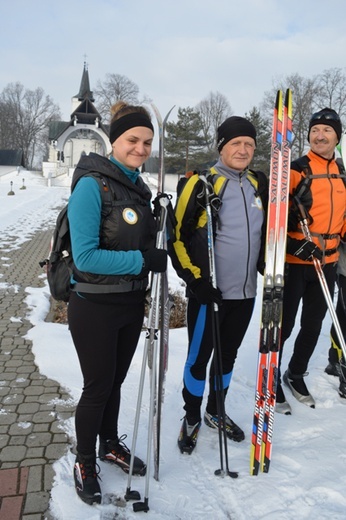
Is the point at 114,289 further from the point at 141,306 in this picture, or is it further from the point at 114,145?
the point at 114,145

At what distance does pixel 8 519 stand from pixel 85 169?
74.7 inches

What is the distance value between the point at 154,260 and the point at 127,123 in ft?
2.46

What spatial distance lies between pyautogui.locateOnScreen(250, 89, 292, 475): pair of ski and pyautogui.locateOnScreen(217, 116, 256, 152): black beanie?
0.26m

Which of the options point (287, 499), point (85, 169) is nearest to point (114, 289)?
point (85, 169)

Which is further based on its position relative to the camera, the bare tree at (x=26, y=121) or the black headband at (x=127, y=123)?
the bare tree at (x=26, y=121)

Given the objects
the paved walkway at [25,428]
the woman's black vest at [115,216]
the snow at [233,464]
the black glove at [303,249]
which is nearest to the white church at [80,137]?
the paved walkway at [25,428]

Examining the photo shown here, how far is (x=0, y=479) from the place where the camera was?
92.6 inches

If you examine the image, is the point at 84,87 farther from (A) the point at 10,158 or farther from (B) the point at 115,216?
(B) the point at 115,216

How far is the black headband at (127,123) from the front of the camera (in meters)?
2.09

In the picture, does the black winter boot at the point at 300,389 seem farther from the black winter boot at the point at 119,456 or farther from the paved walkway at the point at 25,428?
the paved walkway at the point at 25,428

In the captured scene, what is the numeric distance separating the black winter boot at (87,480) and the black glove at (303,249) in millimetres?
1990

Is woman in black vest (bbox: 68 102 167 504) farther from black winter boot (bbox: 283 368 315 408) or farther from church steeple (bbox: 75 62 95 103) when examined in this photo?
church steeple (bbox: 75 62 95 103)

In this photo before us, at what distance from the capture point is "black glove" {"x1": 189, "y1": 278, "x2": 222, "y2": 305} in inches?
94.7

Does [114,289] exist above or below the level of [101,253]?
below
